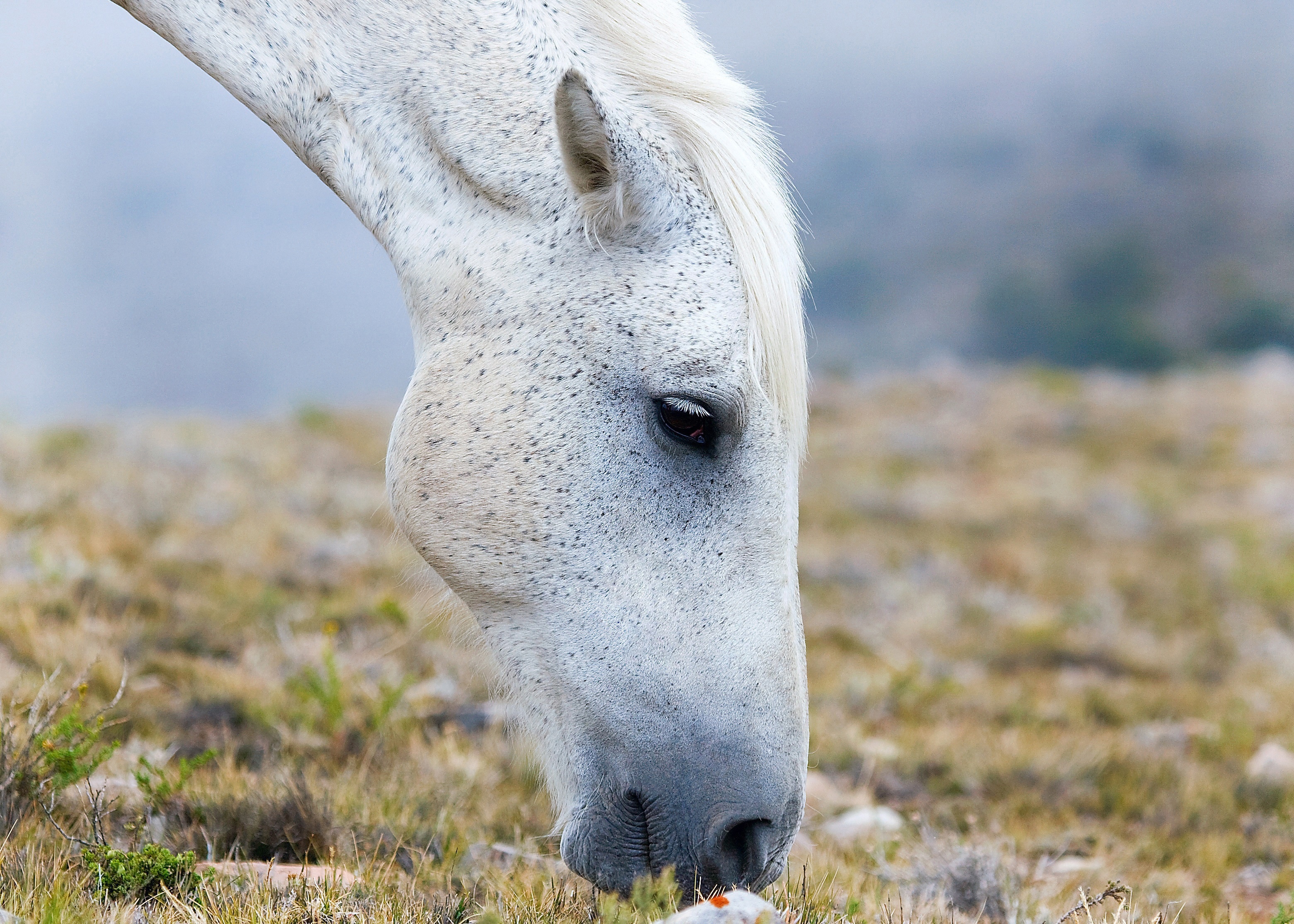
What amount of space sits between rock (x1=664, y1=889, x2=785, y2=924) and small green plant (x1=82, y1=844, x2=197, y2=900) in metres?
0.99

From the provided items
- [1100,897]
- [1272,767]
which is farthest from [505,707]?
[1272,767]

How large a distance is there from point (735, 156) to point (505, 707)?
1357 millimetres

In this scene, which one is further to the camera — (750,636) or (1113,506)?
(1113,506)

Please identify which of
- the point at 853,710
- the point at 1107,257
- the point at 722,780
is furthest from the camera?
the point at 1107,257

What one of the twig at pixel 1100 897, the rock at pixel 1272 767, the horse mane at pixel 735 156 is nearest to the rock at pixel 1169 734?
the rock at pixel 1272 767

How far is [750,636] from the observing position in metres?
1.91

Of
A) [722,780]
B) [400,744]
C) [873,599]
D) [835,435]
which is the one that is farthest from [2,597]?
[835,435]

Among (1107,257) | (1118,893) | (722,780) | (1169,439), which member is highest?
A: (1107,257)

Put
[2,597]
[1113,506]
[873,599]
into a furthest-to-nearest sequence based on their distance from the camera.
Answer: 1. [1113,506]
2. [873,599]
3. [2,597]

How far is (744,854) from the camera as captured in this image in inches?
73.7

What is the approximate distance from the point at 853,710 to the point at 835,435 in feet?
31.4

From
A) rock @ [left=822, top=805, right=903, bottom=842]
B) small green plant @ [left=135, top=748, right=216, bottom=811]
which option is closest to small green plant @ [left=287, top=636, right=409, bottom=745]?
small green plant @ [left=135, top=748, right=216, bottom=811]

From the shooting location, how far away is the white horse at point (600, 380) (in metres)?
1.89

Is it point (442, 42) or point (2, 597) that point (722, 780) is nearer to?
point (442, 42)
